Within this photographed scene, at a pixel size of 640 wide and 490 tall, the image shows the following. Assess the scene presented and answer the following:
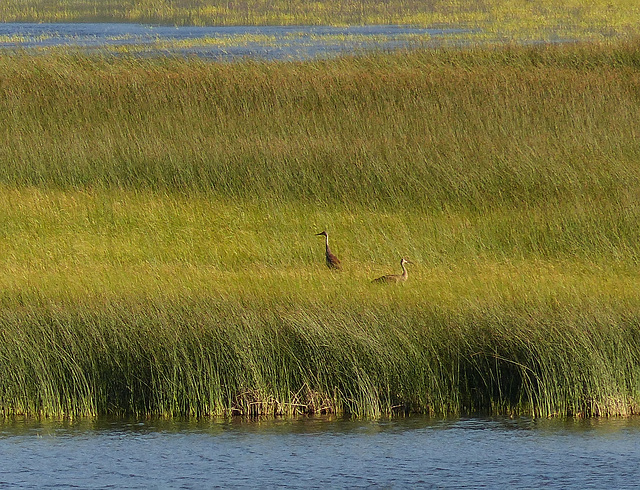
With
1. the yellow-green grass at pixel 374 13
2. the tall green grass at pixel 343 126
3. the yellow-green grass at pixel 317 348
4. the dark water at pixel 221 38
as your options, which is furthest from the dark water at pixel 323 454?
the yellow-green grass at pixel 374 13

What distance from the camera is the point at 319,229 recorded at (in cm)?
1394

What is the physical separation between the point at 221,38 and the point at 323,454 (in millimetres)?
38051

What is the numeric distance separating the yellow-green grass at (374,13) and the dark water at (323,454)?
3326 centimetres

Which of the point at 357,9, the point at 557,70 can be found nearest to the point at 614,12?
the point at 357,9

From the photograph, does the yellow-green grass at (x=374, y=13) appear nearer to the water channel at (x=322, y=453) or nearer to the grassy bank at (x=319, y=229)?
the grassy bank at (x=319, y=229)

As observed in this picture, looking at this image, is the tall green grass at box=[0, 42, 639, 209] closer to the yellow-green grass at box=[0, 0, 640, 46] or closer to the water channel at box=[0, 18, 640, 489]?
the water channel at box=[0, 18, 640, 489]

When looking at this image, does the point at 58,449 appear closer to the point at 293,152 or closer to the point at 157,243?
the point at 157,243

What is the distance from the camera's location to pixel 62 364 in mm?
8875

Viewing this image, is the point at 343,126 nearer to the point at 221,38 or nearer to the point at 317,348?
the point at 317,348

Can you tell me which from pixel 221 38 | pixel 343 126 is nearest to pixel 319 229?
pixel 343 126

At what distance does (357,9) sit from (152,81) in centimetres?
4797

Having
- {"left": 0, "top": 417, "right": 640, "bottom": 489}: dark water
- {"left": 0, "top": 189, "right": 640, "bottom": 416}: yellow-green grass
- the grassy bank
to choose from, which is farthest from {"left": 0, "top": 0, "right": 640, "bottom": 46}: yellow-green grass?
{"left": 0, "top": 417, "right": 640, "bottom": 489}: dark water

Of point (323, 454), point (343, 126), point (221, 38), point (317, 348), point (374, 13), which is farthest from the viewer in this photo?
point (374, 13)

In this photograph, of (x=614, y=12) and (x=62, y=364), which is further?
(x=614, y=12)
